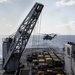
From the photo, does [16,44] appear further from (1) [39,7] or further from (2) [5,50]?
(1) [39,7]

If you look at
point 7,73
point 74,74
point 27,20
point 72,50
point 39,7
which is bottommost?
point 7,73

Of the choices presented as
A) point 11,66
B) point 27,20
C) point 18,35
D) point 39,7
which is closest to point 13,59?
point 11,66

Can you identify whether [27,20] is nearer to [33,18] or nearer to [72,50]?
[33,18]

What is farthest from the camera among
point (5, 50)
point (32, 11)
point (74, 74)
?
point (5, 50)

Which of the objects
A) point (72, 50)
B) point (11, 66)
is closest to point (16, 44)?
point (11, 66)

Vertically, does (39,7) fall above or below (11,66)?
above

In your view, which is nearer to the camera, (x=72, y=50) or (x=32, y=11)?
(x=72, y=50)

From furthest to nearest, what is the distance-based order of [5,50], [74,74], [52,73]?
[5,50] → [52,73] → [74,74]
